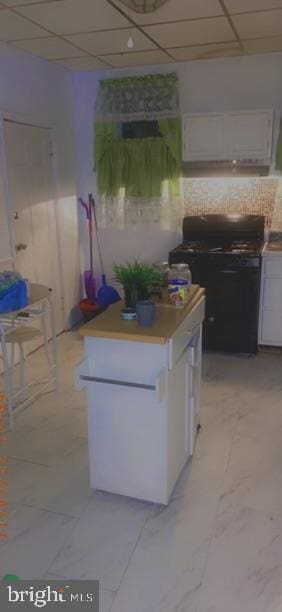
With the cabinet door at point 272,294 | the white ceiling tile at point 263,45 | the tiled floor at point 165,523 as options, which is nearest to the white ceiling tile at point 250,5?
the white ceiling tile at point 263,45

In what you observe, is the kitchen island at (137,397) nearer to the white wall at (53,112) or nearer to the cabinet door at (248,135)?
the white wall at (53,112)

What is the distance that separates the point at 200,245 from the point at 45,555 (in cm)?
288

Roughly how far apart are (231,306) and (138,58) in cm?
226

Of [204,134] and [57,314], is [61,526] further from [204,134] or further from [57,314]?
[204,134]

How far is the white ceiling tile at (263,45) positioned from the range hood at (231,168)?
0.86 meters

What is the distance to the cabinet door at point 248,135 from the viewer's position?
12.1 feet

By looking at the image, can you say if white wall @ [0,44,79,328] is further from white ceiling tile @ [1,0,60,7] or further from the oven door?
the oven door

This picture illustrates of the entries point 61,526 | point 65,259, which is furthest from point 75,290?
point 61,526

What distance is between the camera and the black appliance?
12.0 ft

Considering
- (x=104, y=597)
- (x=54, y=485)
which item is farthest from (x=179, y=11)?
(x=104, y=597)

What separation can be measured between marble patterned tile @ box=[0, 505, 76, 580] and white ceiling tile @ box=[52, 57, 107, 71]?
11.4 feet

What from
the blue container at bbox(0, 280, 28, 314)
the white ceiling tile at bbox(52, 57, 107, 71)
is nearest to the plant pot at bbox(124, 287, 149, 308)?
the blue container at bbox(0, 280, 28, 314)

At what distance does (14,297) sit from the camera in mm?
2609

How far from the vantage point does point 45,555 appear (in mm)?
1843
